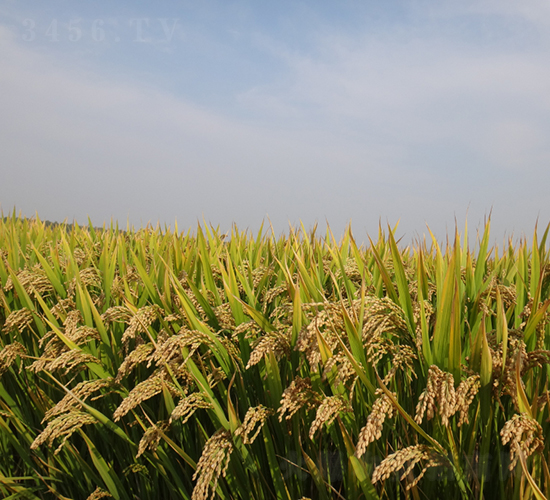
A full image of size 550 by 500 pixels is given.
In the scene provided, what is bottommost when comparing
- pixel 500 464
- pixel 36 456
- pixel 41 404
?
pixel 36 456

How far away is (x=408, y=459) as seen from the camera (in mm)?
1182

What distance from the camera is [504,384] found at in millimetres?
1242

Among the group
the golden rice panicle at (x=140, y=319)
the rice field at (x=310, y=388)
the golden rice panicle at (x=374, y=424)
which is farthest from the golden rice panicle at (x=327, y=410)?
the golden rice panicle at (x=140, y=319)

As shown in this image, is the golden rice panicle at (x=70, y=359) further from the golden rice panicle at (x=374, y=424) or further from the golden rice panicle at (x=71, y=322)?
the golden rice panicle at (x=374, y=424)

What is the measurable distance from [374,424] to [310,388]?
35 centimetres

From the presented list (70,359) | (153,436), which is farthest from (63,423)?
(153,436)

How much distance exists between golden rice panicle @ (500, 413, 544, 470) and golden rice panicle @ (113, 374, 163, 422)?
1.13 metres

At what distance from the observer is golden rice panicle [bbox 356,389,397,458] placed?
1.07m

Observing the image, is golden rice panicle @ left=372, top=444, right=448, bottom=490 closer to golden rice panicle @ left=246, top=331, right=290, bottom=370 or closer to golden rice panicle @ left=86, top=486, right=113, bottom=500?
golden rice panicle @ left=246, top=331, right=290, bottom=370

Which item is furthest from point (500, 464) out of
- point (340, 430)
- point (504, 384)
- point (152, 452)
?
point (152, 452)

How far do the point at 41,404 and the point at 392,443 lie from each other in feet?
6.24

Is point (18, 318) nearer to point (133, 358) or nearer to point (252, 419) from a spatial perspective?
point (133, 358)

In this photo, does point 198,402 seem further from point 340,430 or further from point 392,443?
point 392,443

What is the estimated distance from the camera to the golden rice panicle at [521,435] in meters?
1.07
